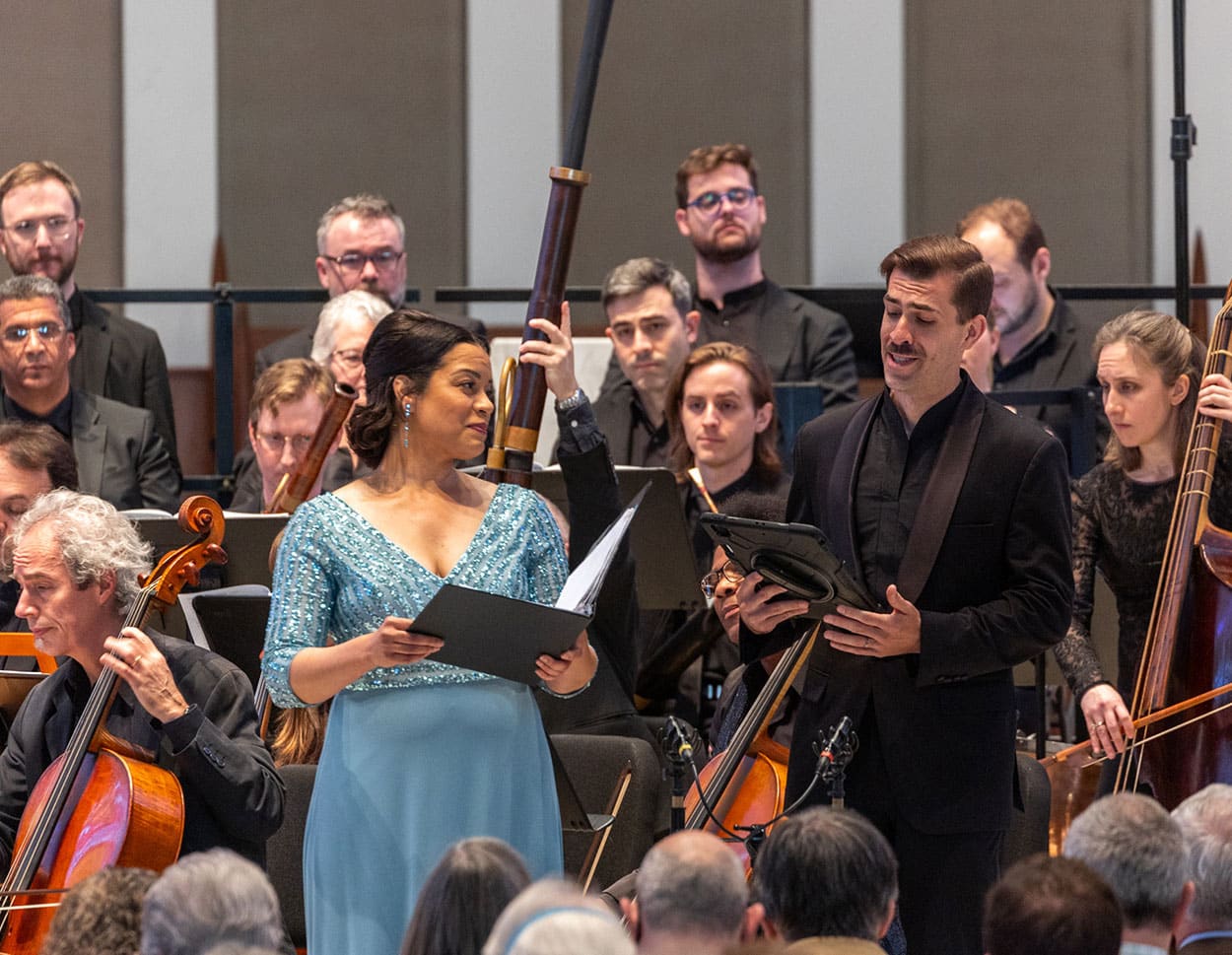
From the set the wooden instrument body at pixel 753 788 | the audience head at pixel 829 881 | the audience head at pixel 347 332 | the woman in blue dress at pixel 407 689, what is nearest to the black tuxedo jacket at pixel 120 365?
the audience head at pixel 347 332

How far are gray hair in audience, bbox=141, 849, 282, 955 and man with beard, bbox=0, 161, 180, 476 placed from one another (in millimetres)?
3092

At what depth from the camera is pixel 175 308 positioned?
22.0 ft

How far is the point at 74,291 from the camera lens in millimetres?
5242

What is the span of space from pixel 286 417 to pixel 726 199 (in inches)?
52.6

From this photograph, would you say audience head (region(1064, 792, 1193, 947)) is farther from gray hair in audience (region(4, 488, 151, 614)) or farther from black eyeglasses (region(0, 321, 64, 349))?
black eyeglasses (region(0, 321, 64, 349))

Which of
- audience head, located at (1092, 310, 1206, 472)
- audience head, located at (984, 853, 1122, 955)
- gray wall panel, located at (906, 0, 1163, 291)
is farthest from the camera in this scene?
gray wall panel, located at (906, 0, 1163, 291)

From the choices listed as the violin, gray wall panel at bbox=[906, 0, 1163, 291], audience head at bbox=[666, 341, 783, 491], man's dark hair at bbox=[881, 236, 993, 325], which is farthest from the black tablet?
gray wall panel at bbox=[906, 0, 1163, 291]

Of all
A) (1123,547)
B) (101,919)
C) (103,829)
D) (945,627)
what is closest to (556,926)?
(101,919)

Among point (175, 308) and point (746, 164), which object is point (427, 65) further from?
point (746, 164)

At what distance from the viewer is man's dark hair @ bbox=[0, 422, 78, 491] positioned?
159 inches

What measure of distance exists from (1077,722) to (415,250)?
3.15 metres

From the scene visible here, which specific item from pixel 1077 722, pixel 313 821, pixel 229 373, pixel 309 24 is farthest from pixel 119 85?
pixel 313 821

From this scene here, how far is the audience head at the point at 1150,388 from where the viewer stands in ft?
12.9

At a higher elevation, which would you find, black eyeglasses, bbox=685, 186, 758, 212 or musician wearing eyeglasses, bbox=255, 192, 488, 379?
black eyeglasses, bbox=685, 186, 758, 212
